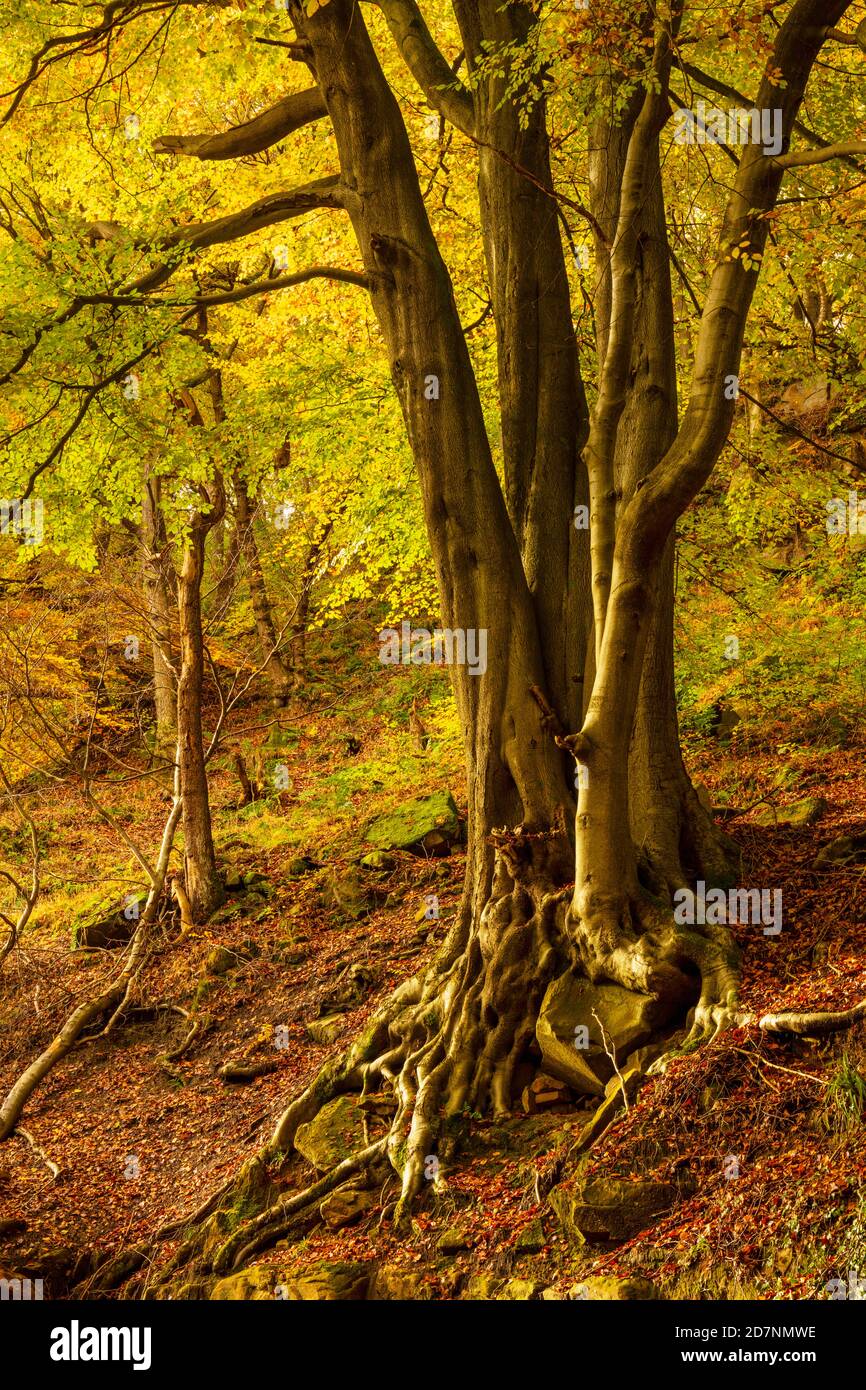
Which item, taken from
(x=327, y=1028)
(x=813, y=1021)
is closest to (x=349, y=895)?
(x=327, y=1028)

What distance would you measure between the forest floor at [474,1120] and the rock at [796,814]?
17 centimetres

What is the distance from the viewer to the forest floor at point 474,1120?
14.8ft

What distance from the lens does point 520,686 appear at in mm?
→ 7043

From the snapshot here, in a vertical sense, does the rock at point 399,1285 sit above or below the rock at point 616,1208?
below

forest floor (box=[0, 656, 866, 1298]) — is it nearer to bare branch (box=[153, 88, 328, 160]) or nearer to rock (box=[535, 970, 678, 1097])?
rock (box=[535, 970, 678, 1097])

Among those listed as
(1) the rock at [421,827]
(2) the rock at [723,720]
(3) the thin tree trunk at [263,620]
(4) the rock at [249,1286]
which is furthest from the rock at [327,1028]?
(3) the thin tree trunk at [263,620]

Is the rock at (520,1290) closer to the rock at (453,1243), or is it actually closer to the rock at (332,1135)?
the rock at (453,1243)

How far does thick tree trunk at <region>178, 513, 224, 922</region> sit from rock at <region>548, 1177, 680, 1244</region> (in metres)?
8.20

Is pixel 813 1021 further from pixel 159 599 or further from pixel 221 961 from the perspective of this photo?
pixel 159 599

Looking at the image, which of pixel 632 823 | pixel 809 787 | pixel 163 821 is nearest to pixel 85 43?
pixel 632 823

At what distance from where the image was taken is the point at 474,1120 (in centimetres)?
628

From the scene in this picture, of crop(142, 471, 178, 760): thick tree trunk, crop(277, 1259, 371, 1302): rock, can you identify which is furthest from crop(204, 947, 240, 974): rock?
crop(277, 1259, 371, 1302): rock

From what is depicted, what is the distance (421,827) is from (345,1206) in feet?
19.6

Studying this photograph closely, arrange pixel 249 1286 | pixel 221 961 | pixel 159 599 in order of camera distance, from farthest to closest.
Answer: pixel 159 599, pixel 221 961, pixel 249 1286
